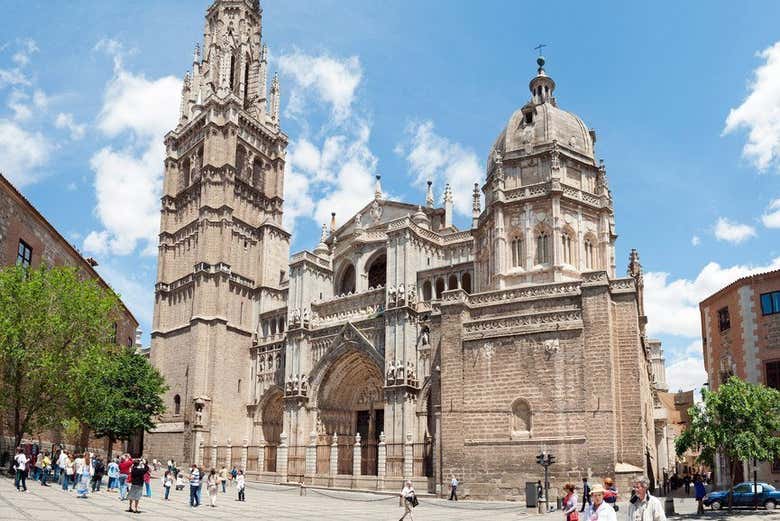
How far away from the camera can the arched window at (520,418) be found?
1051 inches

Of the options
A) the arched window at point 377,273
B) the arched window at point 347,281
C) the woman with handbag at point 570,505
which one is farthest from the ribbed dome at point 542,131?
the woman with handbag at point 570,505

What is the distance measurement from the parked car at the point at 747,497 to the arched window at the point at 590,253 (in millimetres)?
12347

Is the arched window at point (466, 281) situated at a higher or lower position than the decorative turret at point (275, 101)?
lower

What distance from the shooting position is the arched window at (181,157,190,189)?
176ft

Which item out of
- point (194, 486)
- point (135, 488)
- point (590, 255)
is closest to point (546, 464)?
point (194, 486)

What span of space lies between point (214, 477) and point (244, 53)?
4208 centimetres

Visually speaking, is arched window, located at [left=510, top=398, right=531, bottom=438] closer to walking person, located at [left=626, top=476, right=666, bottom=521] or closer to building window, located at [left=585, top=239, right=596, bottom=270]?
Result: building window, located at [left=585, top=239, right=596, bottom=270]

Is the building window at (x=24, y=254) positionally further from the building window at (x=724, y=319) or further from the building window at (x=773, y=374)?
the building window at (x=773, y=374)

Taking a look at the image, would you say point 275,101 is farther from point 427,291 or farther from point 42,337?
point 42,337

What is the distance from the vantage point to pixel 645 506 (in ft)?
27.8

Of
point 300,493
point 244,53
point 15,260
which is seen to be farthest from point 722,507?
point 244,53

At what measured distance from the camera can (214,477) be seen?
74.7 feet

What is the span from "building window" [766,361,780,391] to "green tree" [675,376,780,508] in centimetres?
929

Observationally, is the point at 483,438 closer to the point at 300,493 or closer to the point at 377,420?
the point at 300,493
